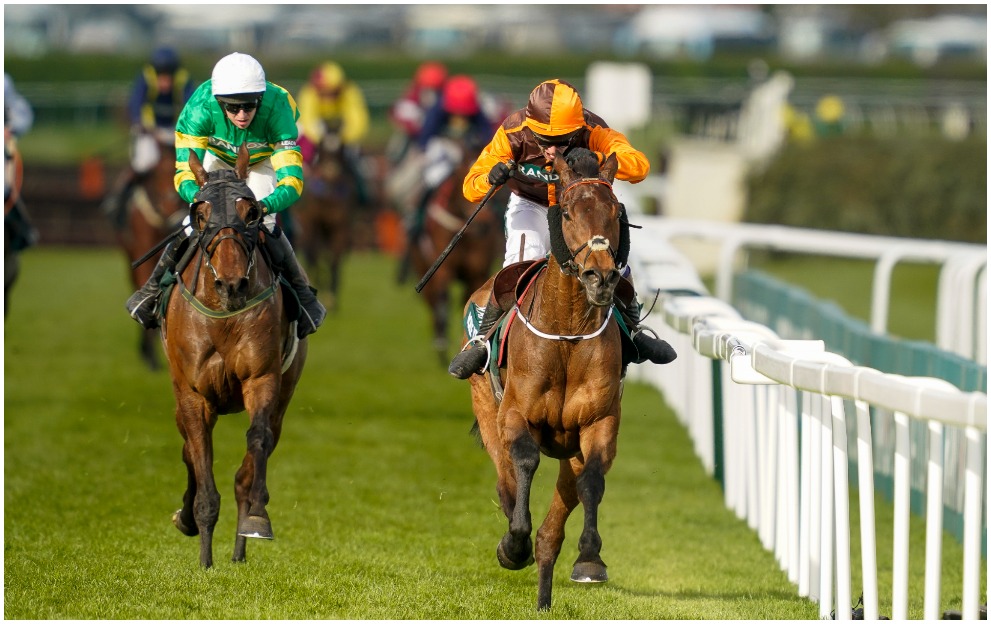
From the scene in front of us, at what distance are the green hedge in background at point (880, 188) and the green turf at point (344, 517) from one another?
929 centimetres

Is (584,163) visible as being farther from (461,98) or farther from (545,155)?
(461,98)

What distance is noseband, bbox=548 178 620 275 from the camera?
509cm

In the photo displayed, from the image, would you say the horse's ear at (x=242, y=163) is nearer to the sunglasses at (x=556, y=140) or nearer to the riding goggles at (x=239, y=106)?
the riding goggles at (x=239, y=106)

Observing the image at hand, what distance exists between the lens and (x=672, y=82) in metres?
33.9

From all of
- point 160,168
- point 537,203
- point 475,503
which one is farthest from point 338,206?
point 537,203

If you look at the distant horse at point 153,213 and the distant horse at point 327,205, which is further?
the distant horse at point 327,205

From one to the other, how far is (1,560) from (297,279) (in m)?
1.66

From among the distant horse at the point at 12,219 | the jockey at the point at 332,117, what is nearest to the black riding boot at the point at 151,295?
the distant horse at the point at 12,219

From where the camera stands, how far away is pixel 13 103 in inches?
416

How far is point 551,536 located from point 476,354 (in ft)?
2.44

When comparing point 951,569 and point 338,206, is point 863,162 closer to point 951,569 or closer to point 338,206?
point 338,206

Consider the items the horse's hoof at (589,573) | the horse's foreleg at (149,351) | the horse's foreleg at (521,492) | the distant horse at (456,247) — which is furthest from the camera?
the distant horse at (456,247)

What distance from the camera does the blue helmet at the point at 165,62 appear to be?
12.5 m

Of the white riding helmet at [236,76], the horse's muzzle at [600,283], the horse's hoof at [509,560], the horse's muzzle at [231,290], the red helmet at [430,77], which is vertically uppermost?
the red helmet at [430,77]
